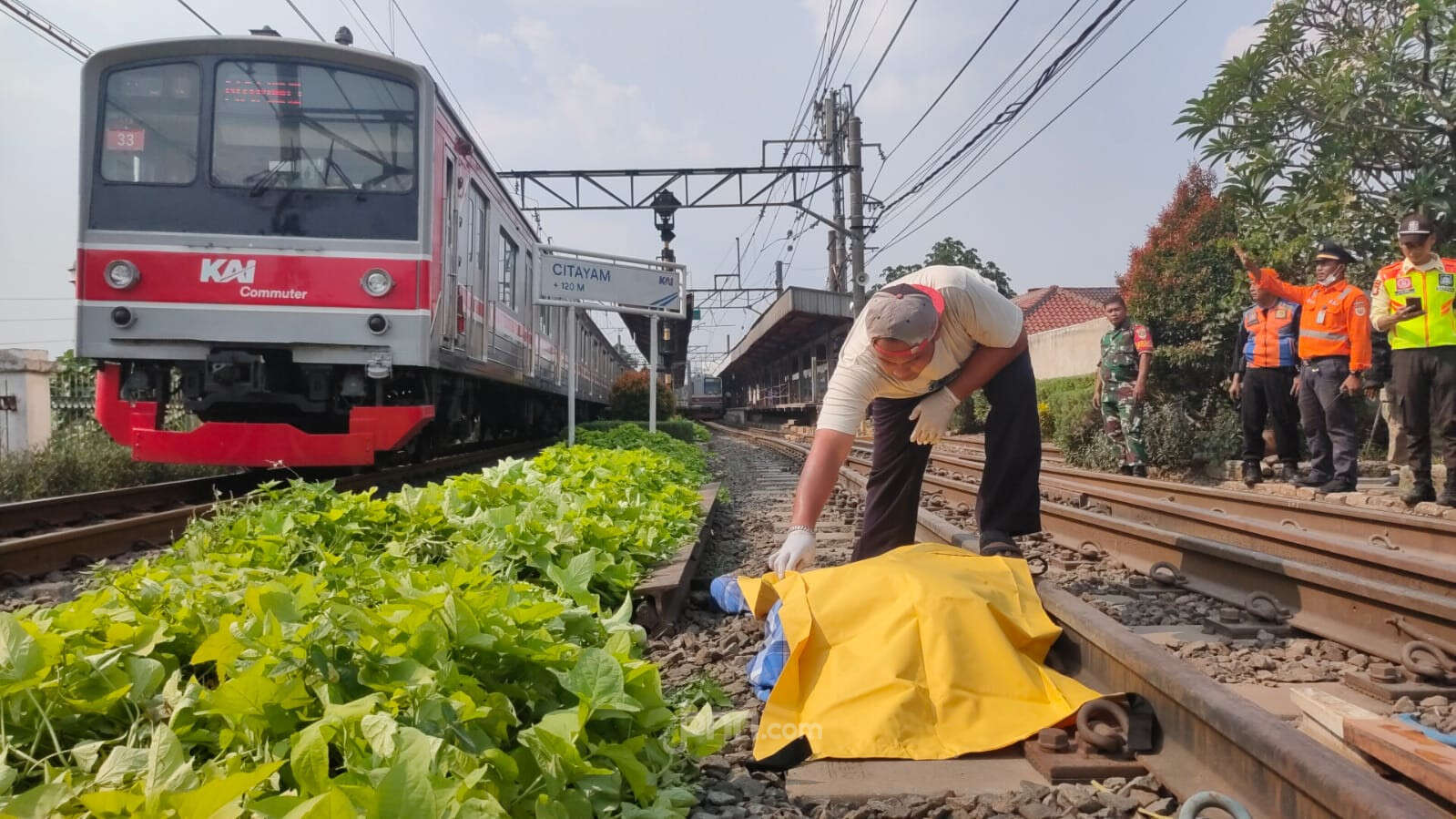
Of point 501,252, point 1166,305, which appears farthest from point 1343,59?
point 501,252

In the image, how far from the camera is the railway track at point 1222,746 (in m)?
1.58

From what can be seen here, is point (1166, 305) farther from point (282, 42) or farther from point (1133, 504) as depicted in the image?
point (282, 42)

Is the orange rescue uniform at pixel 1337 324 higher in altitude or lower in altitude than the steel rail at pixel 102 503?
higher

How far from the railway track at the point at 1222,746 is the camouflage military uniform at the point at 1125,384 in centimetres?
728

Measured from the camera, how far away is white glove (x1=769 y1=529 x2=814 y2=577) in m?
3.20

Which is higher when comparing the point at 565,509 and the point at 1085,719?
the point at 565,509

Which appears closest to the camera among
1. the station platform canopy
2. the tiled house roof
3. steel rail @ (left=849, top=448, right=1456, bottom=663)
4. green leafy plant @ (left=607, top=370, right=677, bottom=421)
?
steel rail @ (left=849, top=448, right=1456, bottom=663)

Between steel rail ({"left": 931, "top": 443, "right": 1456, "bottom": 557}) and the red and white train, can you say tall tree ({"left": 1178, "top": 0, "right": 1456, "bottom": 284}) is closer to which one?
steel rail ({"left": 931, "top": 443, "right": 1456, "bottom": 557})

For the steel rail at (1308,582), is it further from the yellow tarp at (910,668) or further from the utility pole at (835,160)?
the utility pole at (835,160)

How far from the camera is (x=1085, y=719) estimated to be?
229 cm

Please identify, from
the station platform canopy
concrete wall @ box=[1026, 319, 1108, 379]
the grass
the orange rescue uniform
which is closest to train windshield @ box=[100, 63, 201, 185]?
the grass

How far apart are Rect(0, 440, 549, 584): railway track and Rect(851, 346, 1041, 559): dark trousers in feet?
8.43

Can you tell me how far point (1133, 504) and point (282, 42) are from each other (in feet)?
22.8

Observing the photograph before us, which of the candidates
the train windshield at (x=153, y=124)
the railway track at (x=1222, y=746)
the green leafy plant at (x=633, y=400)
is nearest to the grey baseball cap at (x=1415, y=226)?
the railway track at (x=1222, y=746)
